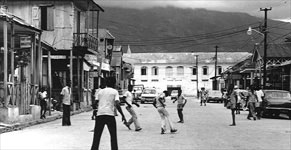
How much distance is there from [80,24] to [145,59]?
62444mm

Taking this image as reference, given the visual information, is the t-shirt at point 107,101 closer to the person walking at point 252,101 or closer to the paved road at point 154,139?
the paved road at point 154,139

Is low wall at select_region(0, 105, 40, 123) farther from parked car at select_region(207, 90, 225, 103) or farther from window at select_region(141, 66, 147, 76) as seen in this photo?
window at select_region(141, 66, 147, 76)

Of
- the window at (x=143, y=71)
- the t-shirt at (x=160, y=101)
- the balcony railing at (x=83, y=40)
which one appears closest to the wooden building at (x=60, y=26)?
the balcony railing at (x=83, y=40)

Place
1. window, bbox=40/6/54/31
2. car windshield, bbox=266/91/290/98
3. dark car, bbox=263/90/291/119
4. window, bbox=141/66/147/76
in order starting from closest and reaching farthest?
dark car, bbox=263/90/291/119 → car windshield, bbox=266/91/290/98 → window, bbox=40/6/54/31 → window, bbox=141/66/147/76

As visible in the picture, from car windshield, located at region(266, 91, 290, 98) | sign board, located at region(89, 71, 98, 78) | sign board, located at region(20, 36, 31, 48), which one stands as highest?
sign board, located at region(20, 36, 31, 48)

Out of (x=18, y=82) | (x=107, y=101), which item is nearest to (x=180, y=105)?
(x=18, y=82)

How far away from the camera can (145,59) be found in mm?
98188

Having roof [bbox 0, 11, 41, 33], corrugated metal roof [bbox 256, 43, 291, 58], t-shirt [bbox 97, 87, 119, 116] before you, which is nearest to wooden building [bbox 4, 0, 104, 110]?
roof [bbox 0, 11, 41, 33]

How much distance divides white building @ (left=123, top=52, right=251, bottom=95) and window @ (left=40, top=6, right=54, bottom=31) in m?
63.4

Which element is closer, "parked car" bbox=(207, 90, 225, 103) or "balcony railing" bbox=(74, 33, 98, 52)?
"balcony railing" bbox=(74, 33, 98, 52)

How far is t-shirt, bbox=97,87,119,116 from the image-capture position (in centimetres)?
1051

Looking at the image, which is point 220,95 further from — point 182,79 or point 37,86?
point 182,79

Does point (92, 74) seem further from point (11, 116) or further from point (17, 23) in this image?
point (11, 116)

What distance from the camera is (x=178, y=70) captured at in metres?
97.1
